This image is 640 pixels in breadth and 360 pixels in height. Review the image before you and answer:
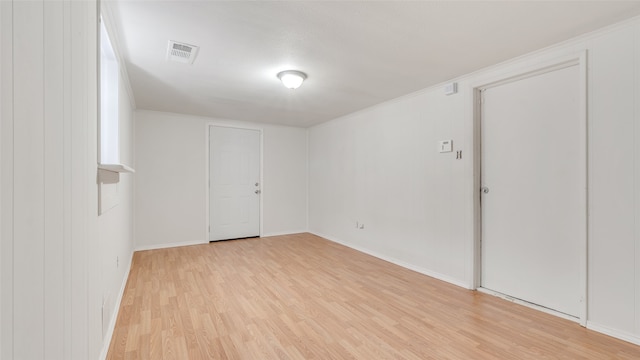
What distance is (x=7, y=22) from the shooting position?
64 centimetres

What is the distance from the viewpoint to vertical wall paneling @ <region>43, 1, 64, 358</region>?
2.89 ft

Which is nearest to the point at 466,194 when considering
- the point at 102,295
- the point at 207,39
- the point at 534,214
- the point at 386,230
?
the point at 534,214

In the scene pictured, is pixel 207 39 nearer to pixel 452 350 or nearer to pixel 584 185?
pixel 452 350

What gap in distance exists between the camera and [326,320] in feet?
7.89

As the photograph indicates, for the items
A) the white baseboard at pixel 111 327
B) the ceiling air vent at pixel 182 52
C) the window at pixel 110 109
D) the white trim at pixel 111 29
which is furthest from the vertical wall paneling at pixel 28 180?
the window at pixel 110 109

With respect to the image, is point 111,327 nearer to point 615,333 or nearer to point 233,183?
point 233,183

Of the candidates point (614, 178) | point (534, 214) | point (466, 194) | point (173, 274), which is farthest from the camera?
point (173, 274)

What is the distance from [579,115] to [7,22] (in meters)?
3.29

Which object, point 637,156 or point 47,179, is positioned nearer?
point 47,179

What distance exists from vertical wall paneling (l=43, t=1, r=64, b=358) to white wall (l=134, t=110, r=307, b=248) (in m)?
4.16

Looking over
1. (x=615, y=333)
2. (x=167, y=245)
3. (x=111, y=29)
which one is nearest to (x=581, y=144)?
(x=615, y=333)

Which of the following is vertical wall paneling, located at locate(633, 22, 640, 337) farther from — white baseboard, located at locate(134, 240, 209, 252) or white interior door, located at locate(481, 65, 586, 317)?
white baseboard, located at locate(134, 240, 209, 252)

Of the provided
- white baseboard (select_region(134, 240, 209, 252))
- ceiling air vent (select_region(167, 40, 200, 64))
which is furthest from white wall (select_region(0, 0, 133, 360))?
white baseboard (select_region(134, 240, 209, 252))

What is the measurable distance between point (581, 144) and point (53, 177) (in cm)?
328
